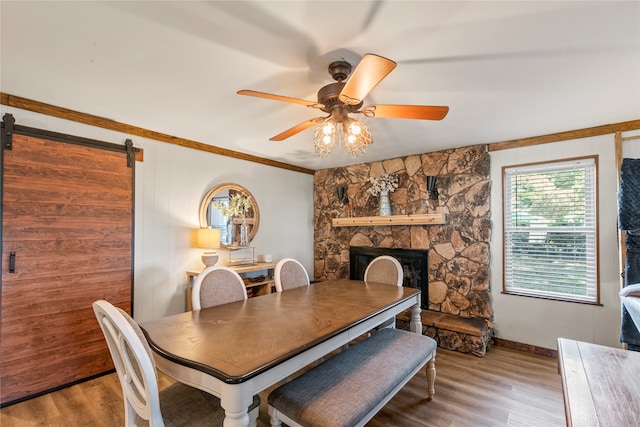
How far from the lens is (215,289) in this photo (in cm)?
235

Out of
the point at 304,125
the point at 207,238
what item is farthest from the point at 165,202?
the point at 304,125

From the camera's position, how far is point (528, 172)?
3.38 metres

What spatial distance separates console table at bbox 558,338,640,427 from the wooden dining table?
1004mm

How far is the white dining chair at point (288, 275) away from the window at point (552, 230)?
233cm

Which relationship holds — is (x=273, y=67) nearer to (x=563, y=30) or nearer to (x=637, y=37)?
(x=563, y=30)

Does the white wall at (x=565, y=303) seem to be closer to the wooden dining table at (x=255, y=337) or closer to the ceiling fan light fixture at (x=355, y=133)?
the wooden dining table at (x=255, y=337)

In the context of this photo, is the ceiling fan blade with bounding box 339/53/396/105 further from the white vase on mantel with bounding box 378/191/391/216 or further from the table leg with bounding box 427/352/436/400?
the white vase on mantel with bounding box 378/191/391/216

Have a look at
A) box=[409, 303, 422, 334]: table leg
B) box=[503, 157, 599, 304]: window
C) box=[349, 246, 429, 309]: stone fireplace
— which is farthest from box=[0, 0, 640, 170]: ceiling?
box=[349, 246, 429, 309]: stone fireplace

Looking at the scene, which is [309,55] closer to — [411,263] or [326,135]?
[326,135]

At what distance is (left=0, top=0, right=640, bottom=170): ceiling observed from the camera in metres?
1.42

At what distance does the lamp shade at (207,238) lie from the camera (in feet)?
11.1

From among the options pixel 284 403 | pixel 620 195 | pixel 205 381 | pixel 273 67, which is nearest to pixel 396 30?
pixel 273 67

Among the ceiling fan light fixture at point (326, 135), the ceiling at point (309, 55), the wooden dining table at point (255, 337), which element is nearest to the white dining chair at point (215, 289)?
the wooden dining table at point (255, 337)

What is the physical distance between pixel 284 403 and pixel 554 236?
3.21 m
